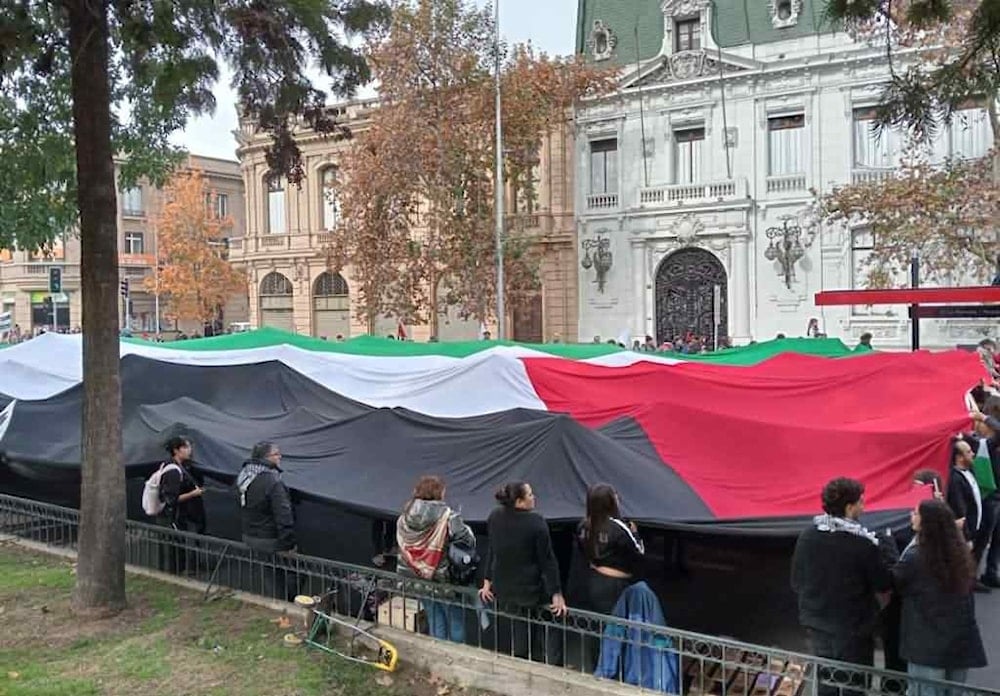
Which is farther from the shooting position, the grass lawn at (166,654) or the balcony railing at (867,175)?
the balcony railing at (867,175)

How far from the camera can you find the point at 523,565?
698 cm

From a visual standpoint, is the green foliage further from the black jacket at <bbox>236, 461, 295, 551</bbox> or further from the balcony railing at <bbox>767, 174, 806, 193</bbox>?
the balcony railing at <bbox>767, 174, 806, 193</bbox>

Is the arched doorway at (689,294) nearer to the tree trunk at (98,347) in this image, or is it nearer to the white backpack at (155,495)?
the white backpack at (155,495)

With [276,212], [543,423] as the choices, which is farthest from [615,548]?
[276,212]

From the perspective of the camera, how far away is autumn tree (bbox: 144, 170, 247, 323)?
45.7 m

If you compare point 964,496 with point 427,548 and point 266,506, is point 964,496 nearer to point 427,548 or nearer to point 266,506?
point 427,548

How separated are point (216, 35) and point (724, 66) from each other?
A: 25086 millimetres

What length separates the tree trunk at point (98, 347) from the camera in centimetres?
848

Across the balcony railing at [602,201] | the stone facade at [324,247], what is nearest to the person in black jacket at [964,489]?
the stone facade at [324,247]

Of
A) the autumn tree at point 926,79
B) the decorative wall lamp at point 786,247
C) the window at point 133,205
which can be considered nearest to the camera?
the autumn tree at point 926,79

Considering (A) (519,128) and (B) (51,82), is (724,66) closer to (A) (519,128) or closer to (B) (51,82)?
(A) (519,128)

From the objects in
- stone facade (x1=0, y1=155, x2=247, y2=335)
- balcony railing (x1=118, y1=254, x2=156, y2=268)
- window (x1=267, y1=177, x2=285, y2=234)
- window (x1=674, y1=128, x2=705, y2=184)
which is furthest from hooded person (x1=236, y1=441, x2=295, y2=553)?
balcony railing (x1=118, y1=254, x2=156, y2=268)

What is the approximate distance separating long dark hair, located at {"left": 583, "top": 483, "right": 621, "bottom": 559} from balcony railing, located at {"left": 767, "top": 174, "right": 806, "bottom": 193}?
82.1ft

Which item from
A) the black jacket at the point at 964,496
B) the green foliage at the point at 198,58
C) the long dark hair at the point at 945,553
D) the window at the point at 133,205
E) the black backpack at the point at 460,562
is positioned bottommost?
the black backpack at the point at 460,562
